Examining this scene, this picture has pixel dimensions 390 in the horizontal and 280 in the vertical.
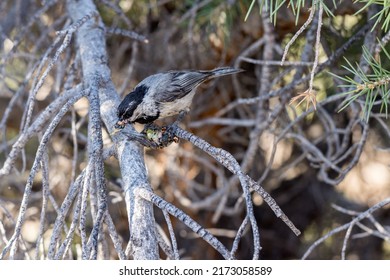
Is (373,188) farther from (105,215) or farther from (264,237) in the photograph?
(105,215)

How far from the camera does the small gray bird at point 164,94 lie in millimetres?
2416

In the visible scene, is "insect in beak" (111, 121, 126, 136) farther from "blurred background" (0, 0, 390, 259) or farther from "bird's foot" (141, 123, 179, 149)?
"blurred background" (0, 0, 390, 259)

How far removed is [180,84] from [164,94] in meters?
0.12

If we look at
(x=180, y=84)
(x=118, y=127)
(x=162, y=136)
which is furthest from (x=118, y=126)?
(x=180, y=84)

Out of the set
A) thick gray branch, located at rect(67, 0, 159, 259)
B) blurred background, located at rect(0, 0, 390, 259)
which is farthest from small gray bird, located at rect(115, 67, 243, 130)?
blurred background, located at rect(0, 0, 390, 259)

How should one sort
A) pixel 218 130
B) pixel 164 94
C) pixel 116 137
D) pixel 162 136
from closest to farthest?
pixel 116 137 < pixel 162 136 < pixel 164 94 < pixel 218 130

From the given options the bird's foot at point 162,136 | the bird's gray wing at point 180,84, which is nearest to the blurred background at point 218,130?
the bird's gray wing at point 180,84

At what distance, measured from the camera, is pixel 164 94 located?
2.56 meters

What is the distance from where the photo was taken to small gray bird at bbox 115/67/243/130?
7.93ft

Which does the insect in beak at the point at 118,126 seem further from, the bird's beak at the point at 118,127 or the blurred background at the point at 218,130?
the blurred background at the point at 218,130

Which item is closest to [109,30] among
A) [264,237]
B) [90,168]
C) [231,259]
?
[90,168]

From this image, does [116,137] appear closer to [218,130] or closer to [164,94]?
[164,94]

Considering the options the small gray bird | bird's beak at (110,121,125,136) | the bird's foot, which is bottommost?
the bird's foot
